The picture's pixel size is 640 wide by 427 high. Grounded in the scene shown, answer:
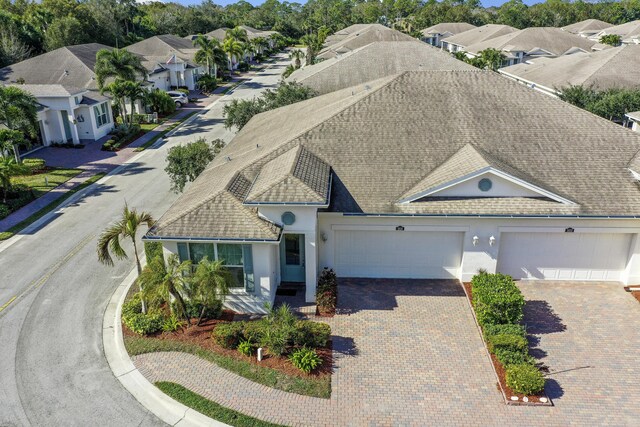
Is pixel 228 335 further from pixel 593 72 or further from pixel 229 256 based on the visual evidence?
pixel 593 72

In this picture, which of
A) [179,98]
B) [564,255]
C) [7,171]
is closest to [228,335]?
[564,255]

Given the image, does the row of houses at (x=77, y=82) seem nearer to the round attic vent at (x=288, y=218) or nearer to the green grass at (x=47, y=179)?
the green grass at (x=47, y=179)

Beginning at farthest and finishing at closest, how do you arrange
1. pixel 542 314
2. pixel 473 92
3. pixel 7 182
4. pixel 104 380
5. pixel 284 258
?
Answer: pixel 7 182 < pixel 473 92 < pixel 284 258 < pixel 542 314 < pixel 104 380

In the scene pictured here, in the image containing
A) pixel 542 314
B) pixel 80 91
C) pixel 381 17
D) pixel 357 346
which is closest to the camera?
pixel 357 346

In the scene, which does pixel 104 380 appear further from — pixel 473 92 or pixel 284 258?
pixel 473 92

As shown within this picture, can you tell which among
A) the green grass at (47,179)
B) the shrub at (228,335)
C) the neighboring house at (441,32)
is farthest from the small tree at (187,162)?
the neighboring house at (441,32)

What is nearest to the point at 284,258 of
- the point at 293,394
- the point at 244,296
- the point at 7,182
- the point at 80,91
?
the point at 244,296

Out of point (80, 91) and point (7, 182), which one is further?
point (80, 91)
